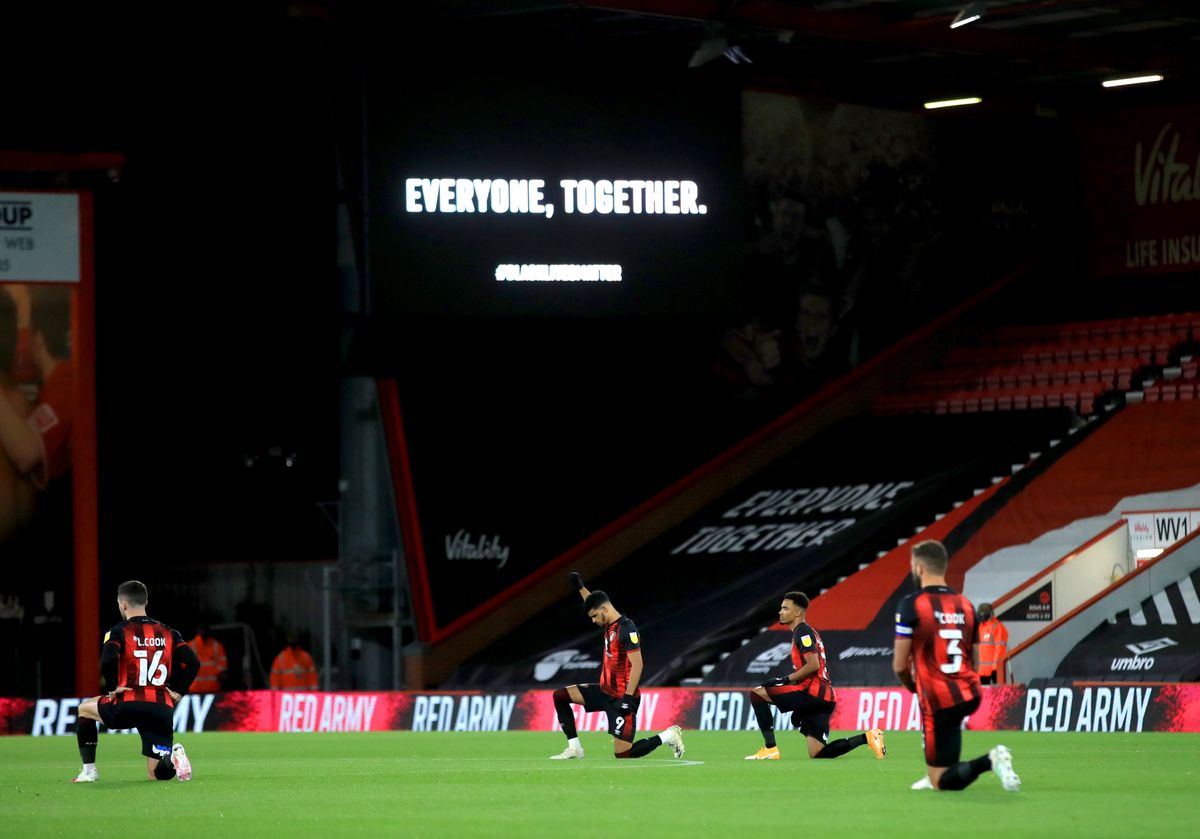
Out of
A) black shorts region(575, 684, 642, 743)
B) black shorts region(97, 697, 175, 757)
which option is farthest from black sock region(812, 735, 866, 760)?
black shorts region(97, 697, 175, 757)

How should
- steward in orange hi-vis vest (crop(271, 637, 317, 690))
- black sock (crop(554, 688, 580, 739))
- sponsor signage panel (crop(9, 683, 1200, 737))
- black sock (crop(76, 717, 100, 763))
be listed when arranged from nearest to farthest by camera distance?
black sock (crop(76, 717, 100, 763)) → black sock (crop(554, 688, 580, 739)) → sponsor signage panel (crop(9, 683, 1200, 737)) → steward in orange hi-vis vest (crop(271, 637, 317, 690))

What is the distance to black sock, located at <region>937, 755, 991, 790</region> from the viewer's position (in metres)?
12.3

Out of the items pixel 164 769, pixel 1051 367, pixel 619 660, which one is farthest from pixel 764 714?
pixel 1051 367

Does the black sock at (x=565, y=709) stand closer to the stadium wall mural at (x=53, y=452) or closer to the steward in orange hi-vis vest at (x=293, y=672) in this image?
the stadium wall mural at (x=53, y=452)

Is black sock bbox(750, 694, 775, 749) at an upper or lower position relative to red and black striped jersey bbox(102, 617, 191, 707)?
lower

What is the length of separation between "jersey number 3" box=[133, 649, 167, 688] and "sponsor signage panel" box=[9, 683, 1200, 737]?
11.6 meters

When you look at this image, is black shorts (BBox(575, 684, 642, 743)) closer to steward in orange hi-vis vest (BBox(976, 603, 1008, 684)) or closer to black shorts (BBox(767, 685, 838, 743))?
black shorts (BBox(767, 685, 838, 743))

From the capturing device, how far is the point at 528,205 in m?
30.4

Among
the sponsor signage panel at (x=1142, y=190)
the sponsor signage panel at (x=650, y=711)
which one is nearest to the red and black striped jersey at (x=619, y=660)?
the sponsor signage panel at (x=650, y=711)

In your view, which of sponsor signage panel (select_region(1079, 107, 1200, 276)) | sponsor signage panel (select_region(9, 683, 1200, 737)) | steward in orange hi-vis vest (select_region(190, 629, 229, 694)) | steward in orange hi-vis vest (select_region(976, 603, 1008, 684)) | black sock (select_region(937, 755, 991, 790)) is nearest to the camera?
black sock (select_region(937, 755, 991, 790))

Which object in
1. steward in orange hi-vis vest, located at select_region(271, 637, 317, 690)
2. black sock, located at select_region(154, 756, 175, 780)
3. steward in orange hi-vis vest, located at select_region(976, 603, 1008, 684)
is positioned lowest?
steward in orange hi-vis vest, located at select_region(271, 637, 317, 690)

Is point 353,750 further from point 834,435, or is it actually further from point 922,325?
point 922,325

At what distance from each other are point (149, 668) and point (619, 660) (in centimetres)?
430

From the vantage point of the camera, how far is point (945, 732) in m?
12.5
